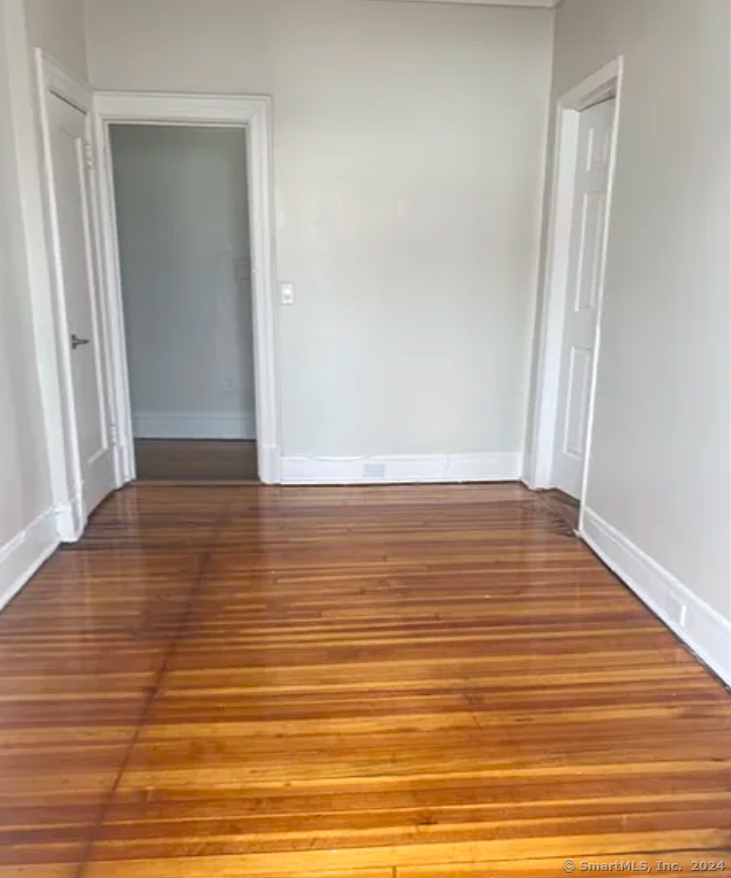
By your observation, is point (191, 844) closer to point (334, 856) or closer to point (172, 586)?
point (334, 856)

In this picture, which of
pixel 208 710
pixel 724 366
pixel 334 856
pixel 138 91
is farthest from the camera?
pixel 138 91

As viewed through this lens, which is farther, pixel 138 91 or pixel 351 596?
pixel 138 91

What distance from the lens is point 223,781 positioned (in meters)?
1.85

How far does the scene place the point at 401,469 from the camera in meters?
4.37

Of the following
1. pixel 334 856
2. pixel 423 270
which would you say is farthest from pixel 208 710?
pixel 423 270

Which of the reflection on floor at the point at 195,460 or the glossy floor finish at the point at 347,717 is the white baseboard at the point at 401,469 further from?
the glossy floor finish at the point at 347,717

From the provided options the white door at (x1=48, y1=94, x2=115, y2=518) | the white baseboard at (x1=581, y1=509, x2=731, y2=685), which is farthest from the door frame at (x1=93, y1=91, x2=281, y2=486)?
the white baseboard at (x1=581, y1=509, x2=731, y2=685)

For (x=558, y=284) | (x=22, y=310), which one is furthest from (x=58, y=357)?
(x=558, y=284)

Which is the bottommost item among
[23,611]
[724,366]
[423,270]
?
[23,611]

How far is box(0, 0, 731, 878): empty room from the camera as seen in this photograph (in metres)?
1.83

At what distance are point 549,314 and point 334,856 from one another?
3089mm

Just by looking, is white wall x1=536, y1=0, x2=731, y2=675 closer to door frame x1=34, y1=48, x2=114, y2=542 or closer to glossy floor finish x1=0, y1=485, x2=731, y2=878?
Answer: glossy floor finish x1=0, y1=485, x2=731, y2=878

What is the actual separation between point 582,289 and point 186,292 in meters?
2.89

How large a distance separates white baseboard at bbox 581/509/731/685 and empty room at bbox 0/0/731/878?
0.05 feet
